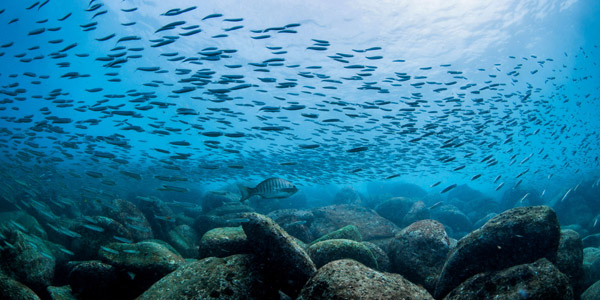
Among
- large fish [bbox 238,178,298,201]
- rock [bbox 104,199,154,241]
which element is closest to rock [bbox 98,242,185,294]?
large fish [bbox 238,178,298,201]

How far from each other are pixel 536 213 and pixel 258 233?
4250 millimetres

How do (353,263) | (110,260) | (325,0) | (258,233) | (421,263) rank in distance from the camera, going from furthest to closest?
(325,0)
(421,263)
(110,260)
(258,233)
(353,263)

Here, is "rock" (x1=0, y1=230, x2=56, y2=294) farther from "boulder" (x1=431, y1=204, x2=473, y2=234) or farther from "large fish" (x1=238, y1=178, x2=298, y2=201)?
"boulder" (x1=431, y1=204, x2=473, y2=234)

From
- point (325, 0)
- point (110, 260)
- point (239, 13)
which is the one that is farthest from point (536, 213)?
point (239, 13)

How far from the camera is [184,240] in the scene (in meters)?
8.66

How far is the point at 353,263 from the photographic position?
3.27 metres

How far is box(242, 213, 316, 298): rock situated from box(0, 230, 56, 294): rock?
4313 mm

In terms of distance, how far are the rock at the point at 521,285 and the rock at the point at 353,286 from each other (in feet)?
2.24

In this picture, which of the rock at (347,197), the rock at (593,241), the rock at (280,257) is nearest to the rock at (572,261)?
the rock at (280,257)

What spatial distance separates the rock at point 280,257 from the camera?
11.3ft

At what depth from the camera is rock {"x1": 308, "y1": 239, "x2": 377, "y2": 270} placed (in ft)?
15.2

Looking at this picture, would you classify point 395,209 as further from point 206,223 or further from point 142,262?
point 142,262

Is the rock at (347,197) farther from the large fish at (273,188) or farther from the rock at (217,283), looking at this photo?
the rock at (217,283)

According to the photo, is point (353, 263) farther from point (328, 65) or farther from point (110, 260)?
point (328, 65)
